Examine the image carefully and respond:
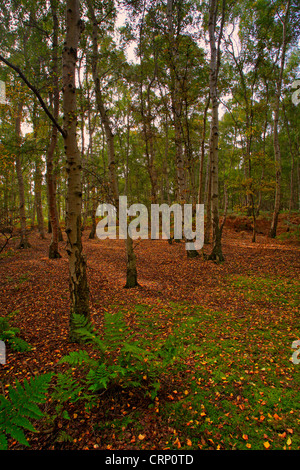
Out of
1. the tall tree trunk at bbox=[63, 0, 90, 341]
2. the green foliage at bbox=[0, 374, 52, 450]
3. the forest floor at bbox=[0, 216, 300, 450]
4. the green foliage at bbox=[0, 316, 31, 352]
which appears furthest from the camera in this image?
the green foliage at bbox=[0, 316, 31, 352]

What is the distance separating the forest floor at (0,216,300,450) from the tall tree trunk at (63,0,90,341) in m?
1.27

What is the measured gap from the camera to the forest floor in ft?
7.62

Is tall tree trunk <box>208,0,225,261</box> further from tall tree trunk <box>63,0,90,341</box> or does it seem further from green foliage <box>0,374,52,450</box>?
green foliage <box>0,374,52,450</box>

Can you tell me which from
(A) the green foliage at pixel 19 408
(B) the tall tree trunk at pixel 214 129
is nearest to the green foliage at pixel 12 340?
(A) the green foliage at pixel 19 408

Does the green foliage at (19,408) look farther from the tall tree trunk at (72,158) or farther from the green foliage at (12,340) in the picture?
the green foliage at (12,340)

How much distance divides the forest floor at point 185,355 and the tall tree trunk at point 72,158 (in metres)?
1.27

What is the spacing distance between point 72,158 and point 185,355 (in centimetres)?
350

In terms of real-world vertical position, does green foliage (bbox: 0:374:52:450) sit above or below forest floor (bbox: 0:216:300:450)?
above

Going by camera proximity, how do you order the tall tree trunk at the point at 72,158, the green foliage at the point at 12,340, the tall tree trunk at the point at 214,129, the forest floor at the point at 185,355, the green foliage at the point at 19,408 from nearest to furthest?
1. the green foliage at the point at 19,408
2. the forest floor at the point at 185,355
3. the tall tree trunk at the point at 72,158
4. the green foliage at the point at 12,340
5. the tall tree trunk at the point at 214,129

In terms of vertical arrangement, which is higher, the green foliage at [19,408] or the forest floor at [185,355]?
the green foliage at [19,408]

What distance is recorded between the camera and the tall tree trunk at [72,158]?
362cm

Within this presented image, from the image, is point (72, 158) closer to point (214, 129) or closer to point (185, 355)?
point (185, 355)

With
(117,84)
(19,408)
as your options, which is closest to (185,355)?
(19,408)

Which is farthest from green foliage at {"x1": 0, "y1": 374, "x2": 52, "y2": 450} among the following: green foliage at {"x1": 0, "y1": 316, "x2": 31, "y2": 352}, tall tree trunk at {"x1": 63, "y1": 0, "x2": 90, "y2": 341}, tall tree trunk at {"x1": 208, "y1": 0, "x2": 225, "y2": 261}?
tall tree trunk at {"x1": 208, "y1": 0, "x2": 225, "y2": 261}
